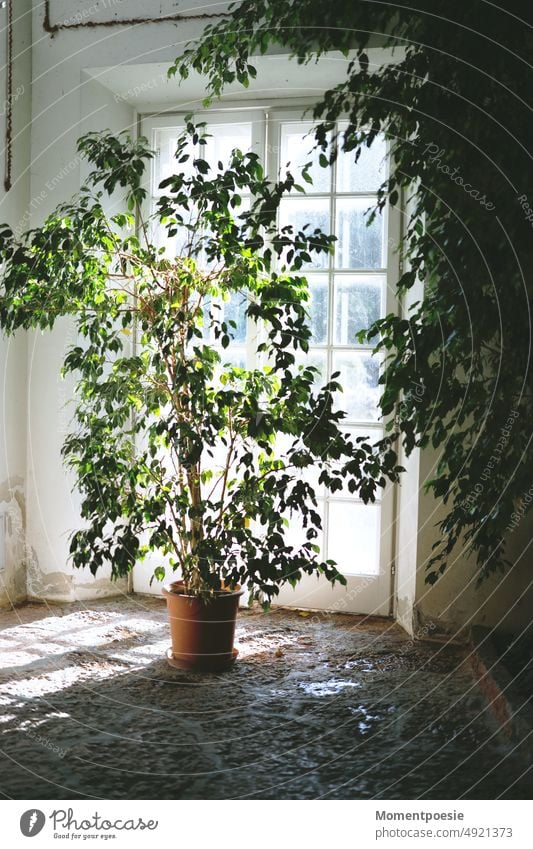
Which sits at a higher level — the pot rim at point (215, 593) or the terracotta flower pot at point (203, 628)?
the pot rim at point (215, 593)

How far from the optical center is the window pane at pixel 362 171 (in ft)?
11.3

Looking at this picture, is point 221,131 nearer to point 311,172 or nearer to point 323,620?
point 311,172

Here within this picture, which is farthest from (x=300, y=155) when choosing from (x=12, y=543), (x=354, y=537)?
(x=12, y=543)

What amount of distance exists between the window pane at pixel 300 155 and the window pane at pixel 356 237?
4.5 inches

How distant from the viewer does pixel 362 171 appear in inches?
136

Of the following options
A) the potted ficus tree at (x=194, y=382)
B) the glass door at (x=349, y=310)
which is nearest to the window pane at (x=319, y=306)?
the glass door at (x=349, y=310)

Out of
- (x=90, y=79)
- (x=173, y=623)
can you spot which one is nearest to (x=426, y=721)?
(x=173, y=623)

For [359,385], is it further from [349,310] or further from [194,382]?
[194,382]

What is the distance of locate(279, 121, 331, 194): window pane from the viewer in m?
3.48

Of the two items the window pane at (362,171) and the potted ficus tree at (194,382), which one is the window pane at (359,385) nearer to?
the window pane at (362,171)

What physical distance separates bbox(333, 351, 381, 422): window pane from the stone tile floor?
2.82 ft

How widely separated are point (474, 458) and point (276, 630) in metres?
1.30

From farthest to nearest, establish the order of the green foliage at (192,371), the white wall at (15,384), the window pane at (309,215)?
1. the window pane at (309,215)
2. the white wall at (15,384)
3. the green foliage at (192,371)
